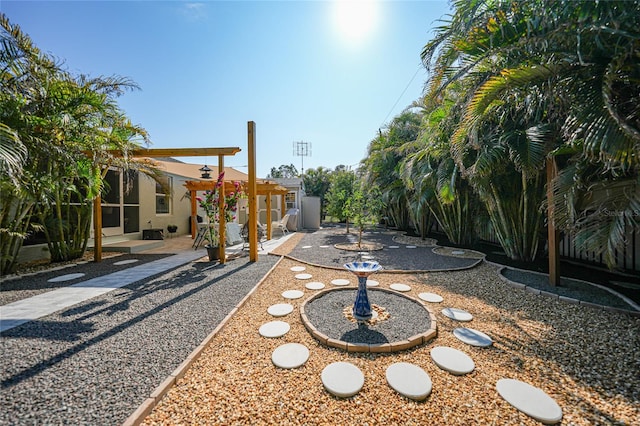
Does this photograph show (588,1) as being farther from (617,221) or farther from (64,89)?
(64,89)

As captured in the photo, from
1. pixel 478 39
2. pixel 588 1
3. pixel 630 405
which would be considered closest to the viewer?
pixel 630 405

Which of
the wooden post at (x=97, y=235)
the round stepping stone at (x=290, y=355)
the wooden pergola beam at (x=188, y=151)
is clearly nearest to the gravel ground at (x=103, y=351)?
the round stepping stone at (x=290, y=355)

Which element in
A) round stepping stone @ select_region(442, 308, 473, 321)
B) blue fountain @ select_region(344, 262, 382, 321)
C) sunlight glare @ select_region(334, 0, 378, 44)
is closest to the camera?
blue fountain @ select_region(344, 262, 382, 321)

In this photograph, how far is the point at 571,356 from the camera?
227 cm

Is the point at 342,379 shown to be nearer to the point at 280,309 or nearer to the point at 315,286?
the point at 280,309

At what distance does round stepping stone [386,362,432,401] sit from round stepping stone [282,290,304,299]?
1955 millimetres

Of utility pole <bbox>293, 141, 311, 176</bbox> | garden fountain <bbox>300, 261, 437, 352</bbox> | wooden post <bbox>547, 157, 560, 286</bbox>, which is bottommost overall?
garden fountain <bbox>300, 261, 437, 352</bbox>

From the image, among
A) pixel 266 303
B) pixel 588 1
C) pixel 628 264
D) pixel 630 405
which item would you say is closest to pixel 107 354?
pixel 266 303

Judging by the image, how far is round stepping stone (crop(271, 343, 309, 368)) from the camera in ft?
7.09

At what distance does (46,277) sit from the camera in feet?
15.4

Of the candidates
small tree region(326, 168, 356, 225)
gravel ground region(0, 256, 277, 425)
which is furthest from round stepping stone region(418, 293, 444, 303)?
small tree region(326, 168, 356, 225)

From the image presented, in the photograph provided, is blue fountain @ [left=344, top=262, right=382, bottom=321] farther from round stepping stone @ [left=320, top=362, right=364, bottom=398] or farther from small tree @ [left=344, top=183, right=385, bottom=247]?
small tree @ [left=344, top=183, right=385, bottom=247]

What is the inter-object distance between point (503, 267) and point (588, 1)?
182 inches

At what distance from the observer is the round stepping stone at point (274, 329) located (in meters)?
2.67
